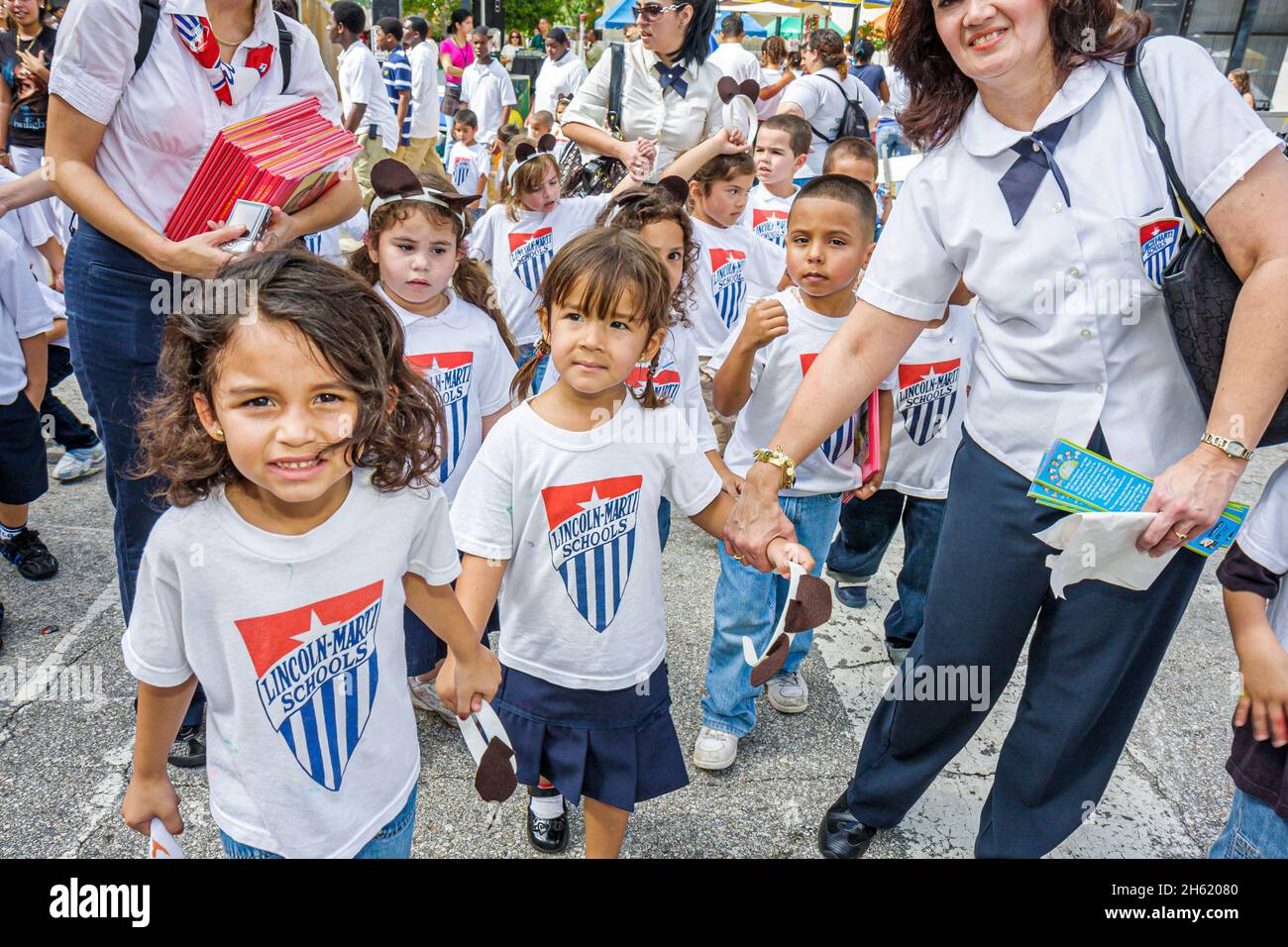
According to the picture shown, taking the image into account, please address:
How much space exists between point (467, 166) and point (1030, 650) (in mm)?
8845

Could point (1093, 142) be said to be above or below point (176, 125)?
above

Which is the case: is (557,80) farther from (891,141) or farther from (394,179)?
(394,179)

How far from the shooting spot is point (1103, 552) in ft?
5.29

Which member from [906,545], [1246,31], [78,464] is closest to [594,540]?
[906,545]

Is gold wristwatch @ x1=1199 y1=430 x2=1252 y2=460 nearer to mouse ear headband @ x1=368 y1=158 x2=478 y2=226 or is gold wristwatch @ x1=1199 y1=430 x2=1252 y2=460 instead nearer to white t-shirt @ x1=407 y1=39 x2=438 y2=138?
mouse ear headband @ x1=368 y1=158 x2=478 y2=226

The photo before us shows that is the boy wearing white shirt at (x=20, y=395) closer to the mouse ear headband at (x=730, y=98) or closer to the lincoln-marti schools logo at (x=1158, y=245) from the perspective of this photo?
the mouse ear headband at (x=730, y=98)

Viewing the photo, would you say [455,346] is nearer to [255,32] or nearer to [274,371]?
[255,32]

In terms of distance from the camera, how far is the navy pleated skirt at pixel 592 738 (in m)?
2.02

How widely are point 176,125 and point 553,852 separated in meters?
1.99

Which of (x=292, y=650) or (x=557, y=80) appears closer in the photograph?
(x=292, y=650)

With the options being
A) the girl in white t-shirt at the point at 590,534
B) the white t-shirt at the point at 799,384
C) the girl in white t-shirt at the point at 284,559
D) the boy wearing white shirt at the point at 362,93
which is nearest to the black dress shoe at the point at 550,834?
the girl in white t-shirt at the point at 590,534

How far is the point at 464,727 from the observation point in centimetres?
160

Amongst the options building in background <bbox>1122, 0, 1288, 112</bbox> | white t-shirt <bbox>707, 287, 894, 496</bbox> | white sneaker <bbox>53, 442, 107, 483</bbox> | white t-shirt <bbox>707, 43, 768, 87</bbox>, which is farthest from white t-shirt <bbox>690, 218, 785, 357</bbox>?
building in background <bbox>1122, 0, 1288, 112</bbox>
